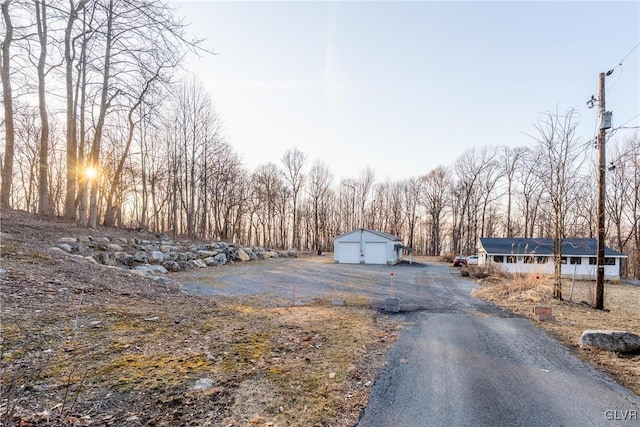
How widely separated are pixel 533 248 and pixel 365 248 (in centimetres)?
1289

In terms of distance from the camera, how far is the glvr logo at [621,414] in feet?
10.3

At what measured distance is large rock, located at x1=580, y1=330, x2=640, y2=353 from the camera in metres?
5.00

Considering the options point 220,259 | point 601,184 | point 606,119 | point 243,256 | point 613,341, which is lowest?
point 243,256

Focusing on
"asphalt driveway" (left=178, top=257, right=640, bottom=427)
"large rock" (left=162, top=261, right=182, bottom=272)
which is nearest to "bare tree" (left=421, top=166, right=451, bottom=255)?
"large rock" (left=162, top=261, right=182, bottom=272)

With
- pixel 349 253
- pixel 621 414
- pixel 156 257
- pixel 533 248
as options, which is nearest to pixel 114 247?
pixel 156 257

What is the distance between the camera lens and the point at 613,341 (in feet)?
16.7

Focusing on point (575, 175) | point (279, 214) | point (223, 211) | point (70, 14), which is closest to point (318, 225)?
point (279, 214)

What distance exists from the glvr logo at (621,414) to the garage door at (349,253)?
25310mm

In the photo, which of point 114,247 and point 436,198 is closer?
point 114,247

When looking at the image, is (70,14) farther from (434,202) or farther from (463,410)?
(434,202)

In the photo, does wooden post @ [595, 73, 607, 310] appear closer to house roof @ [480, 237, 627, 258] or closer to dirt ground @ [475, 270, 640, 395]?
dirt ground @ [475, 270, 640, 395]

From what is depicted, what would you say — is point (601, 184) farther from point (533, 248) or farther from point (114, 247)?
point (114, 247)

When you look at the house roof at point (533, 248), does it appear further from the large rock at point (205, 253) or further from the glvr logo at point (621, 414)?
the large rock at point (205, 253)

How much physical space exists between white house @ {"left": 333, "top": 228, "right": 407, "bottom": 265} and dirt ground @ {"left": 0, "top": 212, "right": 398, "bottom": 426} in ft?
71.5
